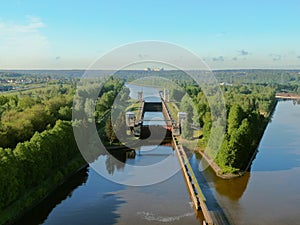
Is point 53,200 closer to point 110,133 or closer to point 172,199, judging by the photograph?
point 172,199

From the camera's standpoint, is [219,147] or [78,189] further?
[219,147]

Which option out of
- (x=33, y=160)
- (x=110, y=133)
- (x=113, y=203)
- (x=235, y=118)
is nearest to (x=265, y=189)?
(x=113, y=203)

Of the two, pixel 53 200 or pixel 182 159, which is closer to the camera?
pixel 53 200

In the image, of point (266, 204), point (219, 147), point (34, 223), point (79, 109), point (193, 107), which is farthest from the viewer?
point (193, 107)

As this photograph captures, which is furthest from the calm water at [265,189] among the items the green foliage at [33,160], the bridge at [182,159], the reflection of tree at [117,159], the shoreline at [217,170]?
the green foliage at [33,160]

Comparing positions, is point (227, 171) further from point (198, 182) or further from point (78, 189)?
point (78, 189)

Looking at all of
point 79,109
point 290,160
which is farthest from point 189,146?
point 79,109

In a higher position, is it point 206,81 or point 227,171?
point 206,81
